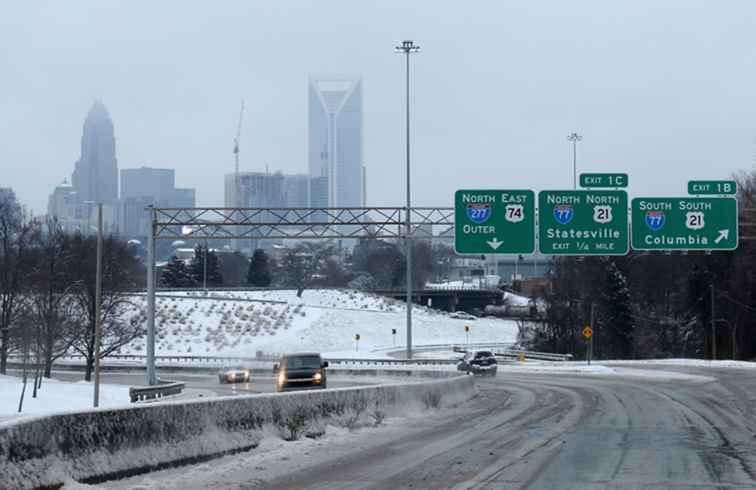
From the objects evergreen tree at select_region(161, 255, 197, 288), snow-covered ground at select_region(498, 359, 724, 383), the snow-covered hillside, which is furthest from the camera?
evergreen tree at select_region(161, 255, 197, 288)

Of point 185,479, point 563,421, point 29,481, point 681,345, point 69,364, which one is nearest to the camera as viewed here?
point 29,481

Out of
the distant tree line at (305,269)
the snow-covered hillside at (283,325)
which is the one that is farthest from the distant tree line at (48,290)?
the distant tree line at (305,269)

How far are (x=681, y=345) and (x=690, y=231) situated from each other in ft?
185

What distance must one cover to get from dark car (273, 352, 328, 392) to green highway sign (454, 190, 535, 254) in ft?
21.1

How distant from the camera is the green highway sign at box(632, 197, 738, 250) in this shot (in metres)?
35.6

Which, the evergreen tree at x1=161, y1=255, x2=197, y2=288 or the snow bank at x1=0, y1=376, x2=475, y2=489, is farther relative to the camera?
the evergreen tree at x1=161, y1=255, x2=197, y2=288

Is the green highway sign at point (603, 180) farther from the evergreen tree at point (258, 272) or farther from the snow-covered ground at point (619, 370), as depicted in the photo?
the evergreen tree at point (258, 272)

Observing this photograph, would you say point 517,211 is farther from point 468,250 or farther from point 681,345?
point 681,345

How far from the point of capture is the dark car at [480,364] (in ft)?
181

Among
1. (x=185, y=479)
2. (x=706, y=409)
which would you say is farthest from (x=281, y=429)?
(x=706, y=409)

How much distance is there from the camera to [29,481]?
10.7 metres

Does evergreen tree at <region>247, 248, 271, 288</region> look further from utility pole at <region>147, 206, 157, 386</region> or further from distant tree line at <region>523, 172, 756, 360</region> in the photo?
utility pole at <region>147, 206, 157, 386</region>

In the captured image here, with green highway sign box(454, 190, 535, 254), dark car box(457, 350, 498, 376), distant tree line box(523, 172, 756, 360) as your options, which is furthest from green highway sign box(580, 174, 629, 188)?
distant tree line box(523, 172, 756, 360)

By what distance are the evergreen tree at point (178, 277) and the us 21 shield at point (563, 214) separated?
98408 mm
